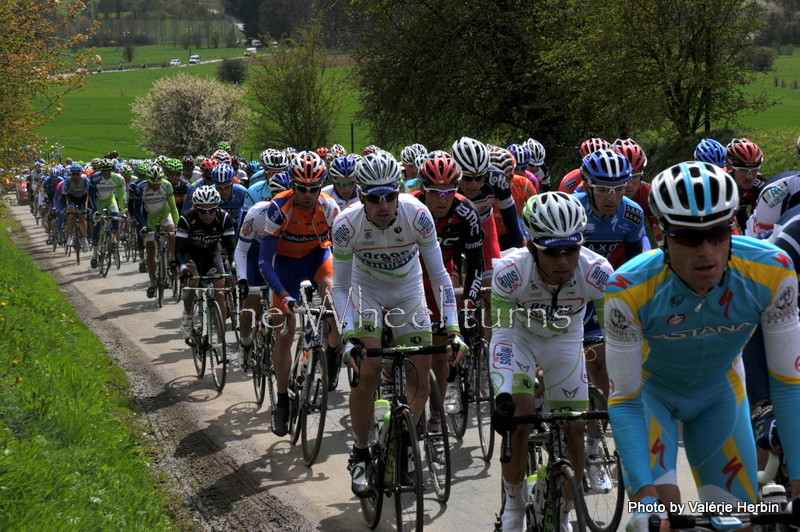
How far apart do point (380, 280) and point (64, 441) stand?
2579 mm

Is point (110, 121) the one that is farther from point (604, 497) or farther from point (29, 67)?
point (604, 497)

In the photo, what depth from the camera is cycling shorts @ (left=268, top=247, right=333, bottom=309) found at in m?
8.58

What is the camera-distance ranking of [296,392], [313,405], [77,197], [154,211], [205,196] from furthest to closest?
[77,197], [154,211], [205,196], [296,392], [313,405]

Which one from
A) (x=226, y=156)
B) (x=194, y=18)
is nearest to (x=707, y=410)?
(x=226, y=156)

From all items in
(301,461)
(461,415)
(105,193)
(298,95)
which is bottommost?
(301,461)

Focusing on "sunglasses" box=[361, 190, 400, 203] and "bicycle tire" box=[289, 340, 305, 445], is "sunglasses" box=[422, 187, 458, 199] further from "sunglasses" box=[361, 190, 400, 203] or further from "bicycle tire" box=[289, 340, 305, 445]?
"bicycle tire" box=[289, 340, 305, 445]

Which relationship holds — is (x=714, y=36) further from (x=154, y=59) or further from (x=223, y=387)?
(x=154, y=59)

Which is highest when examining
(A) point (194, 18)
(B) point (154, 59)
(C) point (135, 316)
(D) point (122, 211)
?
(A) point (194, 18)

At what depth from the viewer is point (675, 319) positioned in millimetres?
3396

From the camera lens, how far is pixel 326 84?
174 ft

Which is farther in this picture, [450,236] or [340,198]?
[340,198]

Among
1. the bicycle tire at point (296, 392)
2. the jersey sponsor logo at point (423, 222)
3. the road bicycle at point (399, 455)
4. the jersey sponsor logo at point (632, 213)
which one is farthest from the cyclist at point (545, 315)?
the bicycle tire at point (296, 392)

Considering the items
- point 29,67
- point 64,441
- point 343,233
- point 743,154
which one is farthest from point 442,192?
point 29,67

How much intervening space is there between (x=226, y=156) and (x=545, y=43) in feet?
43.9
